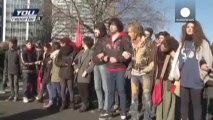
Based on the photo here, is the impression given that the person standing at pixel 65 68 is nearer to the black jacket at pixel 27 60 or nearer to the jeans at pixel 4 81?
the black jacket at pixel 27 60

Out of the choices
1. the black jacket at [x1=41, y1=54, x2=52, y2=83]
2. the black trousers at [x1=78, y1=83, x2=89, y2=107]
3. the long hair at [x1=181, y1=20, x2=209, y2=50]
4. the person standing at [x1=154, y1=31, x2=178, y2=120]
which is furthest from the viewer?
the black jacket at [x1=41, y1=54, x2=52, y2=83]

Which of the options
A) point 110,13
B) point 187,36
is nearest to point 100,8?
point 110,13

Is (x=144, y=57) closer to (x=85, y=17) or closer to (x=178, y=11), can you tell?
(x=178, y=11)

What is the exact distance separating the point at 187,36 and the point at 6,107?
6121 mm

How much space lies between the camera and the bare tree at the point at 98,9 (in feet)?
99.8

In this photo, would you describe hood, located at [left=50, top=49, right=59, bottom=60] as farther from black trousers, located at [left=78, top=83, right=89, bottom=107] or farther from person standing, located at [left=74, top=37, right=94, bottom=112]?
black trousers, located at [left=78, top=83, right=89, bottom=107]

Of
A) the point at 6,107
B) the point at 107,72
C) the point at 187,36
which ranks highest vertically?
the point at 187,36

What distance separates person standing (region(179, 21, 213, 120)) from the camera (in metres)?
7.89

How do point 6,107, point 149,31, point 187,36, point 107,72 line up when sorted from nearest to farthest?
point 187,36 → point 107,72 → point 149,31 → point 6,107

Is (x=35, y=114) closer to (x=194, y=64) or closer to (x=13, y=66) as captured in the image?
(x=13, y=66)

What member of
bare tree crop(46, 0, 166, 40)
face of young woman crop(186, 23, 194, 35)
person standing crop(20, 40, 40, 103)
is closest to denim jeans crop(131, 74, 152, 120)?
face of young woman crop(186, 23, 194, 35)

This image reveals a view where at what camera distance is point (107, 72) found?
404 inches

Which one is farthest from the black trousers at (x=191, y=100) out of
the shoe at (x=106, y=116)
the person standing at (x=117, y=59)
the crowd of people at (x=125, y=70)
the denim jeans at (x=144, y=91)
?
the shoe at (x=106, y=116)

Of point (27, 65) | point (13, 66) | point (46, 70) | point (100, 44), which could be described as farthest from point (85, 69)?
point (13, 66)
